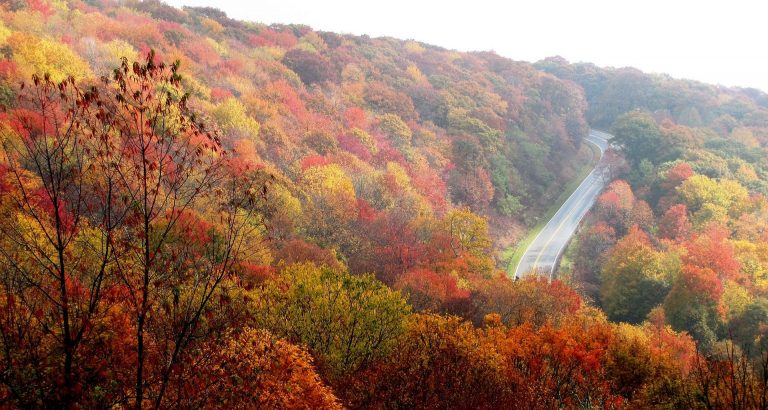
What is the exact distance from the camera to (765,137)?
Answer: 93688 mm

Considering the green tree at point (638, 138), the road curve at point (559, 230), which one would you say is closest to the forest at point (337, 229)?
the green tree at point (638, 138)

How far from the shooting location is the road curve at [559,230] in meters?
63.9

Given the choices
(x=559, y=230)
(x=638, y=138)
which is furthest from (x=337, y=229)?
(x=638, y=138)

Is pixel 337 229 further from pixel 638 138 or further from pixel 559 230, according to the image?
pixel 638 138

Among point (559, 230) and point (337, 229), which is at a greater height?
point (337, 229)

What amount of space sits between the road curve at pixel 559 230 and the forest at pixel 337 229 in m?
2.54

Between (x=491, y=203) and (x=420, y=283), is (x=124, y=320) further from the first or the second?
(x=491, y=203)

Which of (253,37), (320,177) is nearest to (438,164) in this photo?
(320,177)

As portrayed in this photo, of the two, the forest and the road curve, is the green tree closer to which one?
the forest

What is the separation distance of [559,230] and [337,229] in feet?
148

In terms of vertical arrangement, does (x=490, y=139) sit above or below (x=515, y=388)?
above

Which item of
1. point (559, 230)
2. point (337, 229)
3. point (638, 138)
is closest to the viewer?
point (337, 229)

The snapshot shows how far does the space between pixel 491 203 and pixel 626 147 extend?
35.7 m

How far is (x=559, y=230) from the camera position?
75.1m
